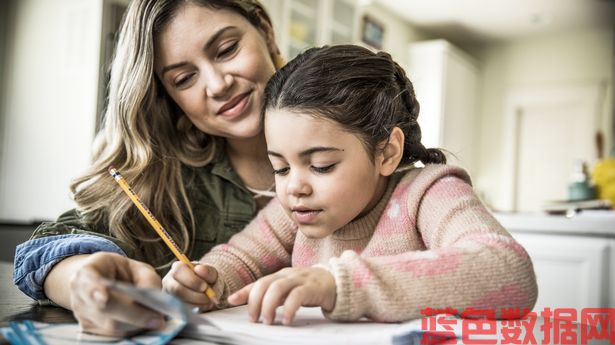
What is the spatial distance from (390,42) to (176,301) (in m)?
5.01

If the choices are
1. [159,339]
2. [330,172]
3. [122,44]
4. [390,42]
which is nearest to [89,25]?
[122,44]

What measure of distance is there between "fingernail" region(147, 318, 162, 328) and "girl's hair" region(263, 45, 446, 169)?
1.21 feet

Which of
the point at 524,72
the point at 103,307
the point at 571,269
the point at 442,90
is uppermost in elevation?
the point at 524,72

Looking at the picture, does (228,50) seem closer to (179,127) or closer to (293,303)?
(179,127)

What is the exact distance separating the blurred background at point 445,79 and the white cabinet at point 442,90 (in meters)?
0.01

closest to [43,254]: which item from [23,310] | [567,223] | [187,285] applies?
[23,310]

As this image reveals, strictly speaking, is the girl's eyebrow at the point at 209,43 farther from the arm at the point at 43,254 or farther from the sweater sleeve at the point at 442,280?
the sweater sleeve at the point at 442,280

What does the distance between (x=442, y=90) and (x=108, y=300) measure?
5044 millimetres

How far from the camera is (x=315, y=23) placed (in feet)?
13.0

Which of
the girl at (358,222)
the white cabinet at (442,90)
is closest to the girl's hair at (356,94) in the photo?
the girl at (358,222)

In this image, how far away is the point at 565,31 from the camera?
18.7 feet

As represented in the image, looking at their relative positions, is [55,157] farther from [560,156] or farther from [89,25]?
[560,156]

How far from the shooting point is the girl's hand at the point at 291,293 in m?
0.59

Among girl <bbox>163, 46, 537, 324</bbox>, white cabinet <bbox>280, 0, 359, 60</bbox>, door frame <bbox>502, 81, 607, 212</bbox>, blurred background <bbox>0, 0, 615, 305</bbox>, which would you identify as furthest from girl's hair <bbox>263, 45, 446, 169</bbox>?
door frame <bbox>502, 81, 607, 212</bbox>
